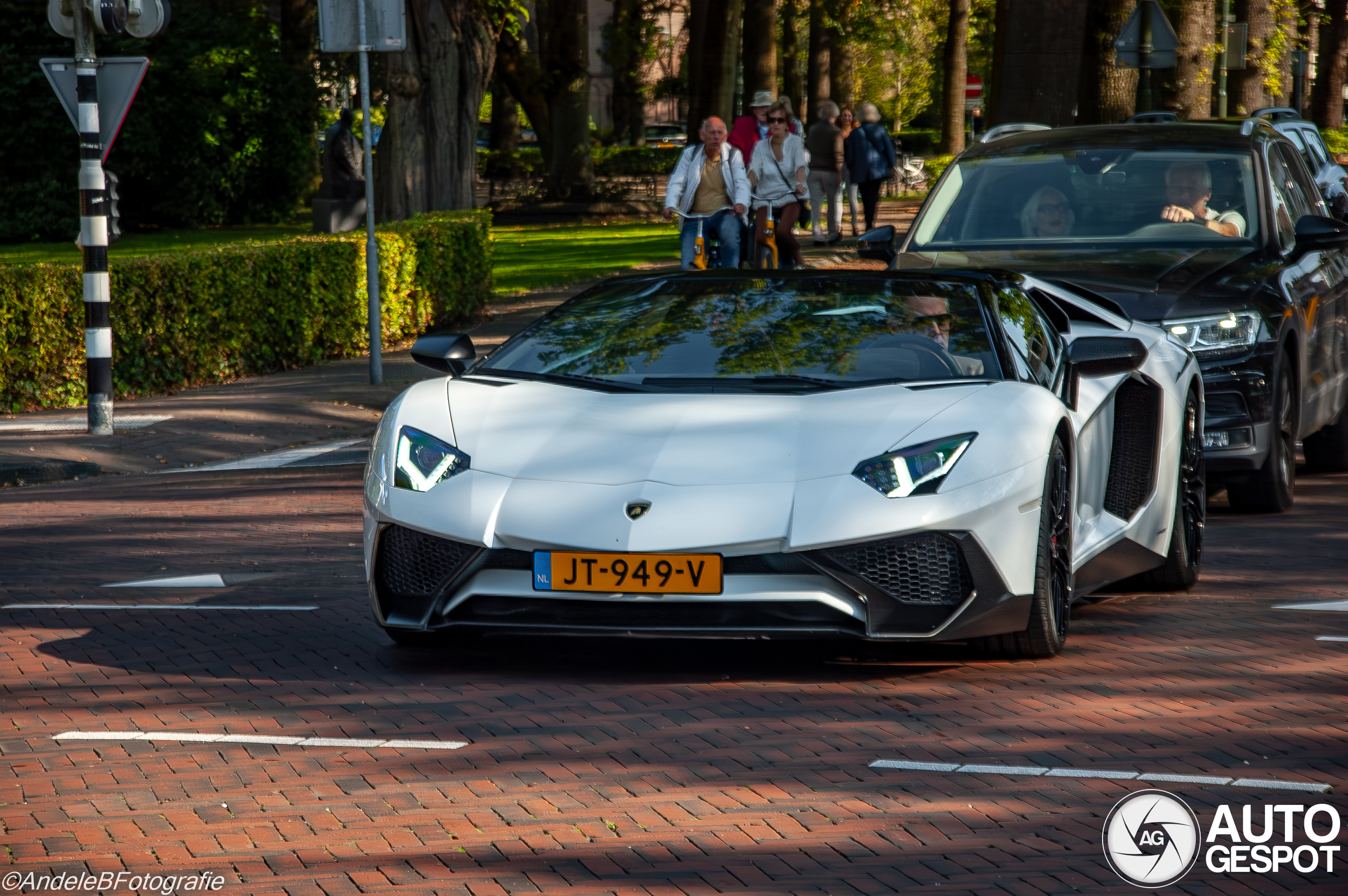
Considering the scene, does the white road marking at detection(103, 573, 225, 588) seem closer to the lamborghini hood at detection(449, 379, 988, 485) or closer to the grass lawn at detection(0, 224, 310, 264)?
the lamborghini hood at detection(449, 379, 988, 485)

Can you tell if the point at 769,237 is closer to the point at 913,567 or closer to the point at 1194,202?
the point at 1194,202

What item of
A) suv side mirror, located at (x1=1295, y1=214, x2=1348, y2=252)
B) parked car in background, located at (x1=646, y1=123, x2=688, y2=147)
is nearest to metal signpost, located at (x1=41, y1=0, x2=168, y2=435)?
suv side mirror, located at (x1=1295, y1=214, x2=1348, y2=252)

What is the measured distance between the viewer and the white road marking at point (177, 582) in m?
7.51

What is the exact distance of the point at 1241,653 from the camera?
6.14 metres

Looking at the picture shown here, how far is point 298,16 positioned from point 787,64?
24.0 m

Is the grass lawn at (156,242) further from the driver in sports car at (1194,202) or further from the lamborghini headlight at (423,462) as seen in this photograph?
the lamborghini headlight at (423,462)

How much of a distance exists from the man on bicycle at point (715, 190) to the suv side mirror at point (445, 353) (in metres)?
10.9

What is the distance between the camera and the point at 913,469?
5441 mm

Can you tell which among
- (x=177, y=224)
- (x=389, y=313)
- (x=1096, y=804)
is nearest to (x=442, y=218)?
(x=389, y=313)

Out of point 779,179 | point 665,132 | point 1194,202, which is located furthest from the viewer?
point 665,132

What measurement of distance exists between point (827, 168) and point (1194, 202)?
17917mm

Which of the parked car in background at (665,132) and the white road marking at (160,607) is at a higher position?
the parked car in background at (665,132)

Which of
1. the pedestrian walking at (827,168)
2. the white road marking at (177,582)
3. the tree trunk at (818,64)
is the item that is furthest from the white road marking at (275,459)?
the tree trunk at (818,64)

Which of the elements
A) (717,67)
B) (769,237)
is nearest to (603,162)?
(717,67)
